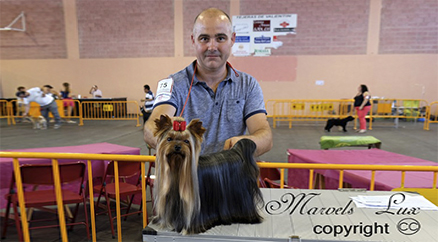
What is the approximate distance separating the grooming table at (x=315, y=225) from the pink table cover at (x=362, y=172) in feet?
3.62

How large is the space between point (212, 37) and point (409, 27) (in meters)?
15.0

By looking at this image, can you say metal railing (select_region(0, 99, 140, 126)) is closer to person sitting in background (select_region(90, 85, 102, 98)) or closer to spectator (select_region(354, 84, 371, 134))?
person sitting in background (select_region(90, 85, 102, 98))

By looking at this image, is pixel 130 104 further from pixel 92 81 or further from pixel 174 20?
pixel 174 20

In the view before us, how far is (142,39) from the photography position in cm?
1444

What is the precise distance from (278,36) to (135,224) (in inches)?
483

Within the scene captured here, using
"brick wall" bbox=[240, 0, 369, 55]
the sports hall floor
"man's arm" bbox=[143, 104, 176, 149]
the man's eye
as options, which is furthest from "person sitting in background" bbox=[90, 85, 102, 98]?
the man's eye

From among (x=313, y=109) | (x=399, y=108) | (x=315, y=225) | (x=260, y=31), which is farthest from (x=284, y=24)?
(x=315, y=225)

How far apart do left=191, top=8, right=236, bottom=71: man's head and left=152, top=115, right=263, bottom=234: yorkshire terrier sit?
550 millimetres

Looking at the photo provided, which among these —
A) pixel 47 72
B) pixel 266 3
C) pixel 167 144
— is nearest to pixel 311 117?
pixel 266 3

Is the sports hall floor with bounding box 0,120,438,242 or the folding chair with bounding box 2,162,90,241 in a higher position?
the folding chair with bounding box 2,162,90,241

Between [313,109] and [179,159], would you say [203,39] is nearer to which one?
[179,159]

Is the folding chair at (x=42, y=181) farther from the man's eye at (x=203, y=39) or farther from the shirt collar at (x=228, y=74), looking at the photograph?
the man's eye at (x=203, y=39)

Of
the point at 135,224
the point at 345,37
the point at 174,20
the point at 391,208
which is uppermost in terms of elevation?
the point at 174,20

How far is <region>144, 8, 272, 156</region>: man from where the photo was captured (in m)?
1.57
